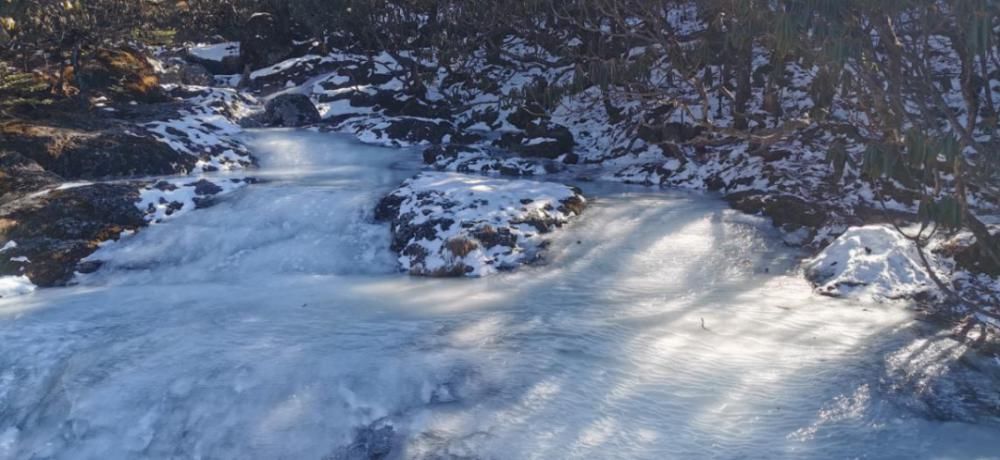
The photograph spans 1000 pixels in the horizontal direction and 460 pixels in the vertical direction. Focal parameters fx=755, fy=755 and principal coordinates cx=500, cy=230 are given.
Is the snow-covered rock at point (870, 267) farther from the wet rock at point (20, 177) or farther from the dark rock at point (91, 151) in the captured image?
the dark rock at point (91, 151)

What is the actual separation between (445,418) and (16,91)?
40.8 feet

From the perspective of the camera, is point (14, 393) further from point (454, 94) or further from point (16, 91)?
point (454, 94)

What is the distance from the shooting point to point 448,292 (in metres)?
7.61

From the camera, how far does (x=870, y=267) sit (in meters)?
7.73

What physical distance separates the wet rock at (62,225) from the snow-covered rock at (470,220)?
326cm

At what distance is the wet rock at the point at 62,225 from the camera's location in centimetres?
812

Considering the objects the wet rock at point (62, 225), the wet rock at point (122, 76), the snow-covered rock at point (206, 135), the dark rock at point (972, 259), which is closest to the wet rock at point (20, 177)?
the wet rock at point (62, 225)

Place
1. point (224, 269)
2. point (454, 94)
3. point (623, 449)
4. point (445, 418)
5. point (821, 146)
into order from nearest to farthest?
point (623, 449), point (445, 418), point (224, 269), point (821, 146), point (454, 94)

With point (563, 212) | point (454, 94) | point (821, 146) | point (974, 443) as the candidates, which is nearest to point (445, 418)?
point (974, 443)

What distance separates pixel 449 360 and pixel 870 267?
15.4 ft

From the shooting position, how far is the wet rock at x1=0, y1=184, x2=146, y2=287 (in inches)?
320

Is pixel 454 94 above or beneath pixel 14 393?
above

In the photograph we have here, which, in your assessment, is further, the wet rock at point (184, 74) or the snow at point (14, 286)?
the wet rock at point (184, 74)

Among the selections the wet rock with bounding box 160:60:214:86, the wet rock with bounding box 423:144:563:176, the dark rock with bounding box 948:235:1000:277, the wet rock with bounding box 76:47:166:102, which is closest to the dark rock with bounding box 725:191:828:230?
the dark rock with bounding box 948:235:1000:277
